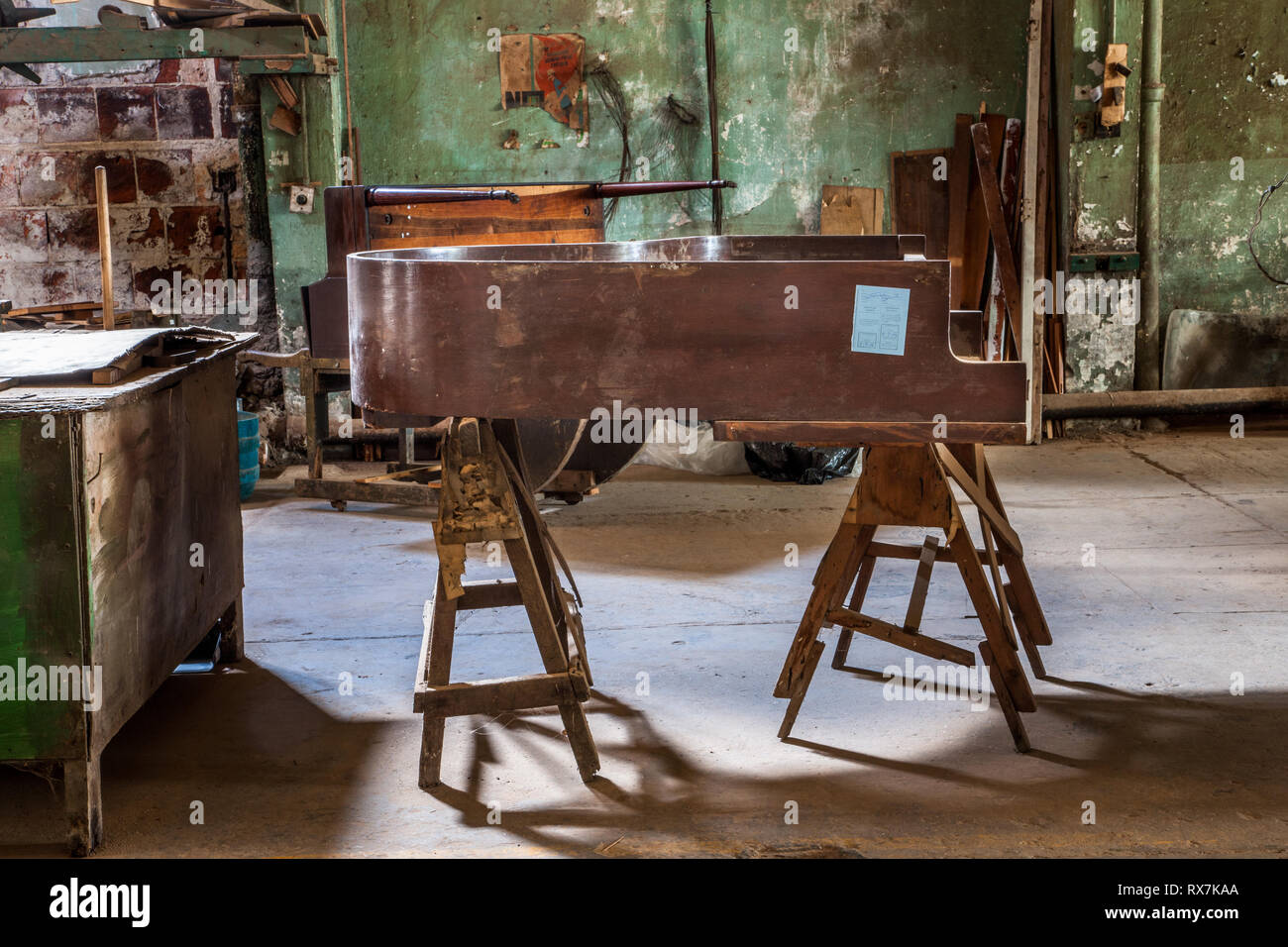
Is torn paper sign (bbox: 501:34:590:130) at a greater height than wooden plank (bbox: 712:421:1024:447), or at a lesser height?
greater

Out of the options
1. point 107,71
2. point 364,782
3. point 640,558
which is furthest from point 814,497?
point 107,71

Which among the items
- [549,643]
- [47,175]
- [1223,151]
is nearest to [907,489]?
[549,643]

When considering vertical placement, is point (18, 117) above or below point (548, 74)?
below

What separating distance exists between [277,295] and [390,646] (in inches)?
138

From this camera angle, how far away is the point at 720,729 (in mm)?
3152

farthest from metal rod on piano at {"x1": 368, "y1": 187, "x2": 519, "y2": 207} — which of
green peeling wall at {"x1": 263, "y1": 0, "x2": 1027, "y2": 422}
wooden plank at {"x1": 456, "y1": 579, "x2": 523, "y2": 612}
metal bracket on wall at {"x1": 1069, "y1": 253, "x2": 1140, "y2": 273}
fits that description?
metal bracket on wall at {"x1": 1069, "y1": 253, "x2": 1140, "y2": 273}

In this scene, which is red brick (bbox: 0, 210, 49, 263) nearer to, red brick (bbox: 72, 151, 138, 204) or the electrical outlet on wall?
red brick (bbox: 72, 151, 138, 204)

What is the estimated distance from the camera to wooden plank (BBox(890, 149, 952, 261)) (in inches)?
281

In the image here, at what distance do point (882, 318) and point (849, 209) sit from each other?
4.96 metres

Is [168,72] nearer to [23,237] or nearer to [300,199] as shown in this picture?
[300,199]

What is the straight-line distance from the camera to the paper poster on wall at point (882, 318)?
233 centimetres

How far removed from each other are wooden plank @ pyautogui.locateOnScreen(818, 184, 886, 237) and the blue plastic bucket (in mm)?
3309

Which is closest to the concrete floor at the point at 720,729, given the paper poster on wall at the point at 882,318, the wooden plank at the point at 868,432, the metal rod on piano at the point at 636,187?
the wooden plank at the point at 868,432

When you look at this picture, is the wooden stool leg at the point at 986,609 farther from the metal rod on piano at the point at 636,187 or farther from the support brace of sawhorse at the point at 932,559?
the metal rod on piano at the point at 636,187
